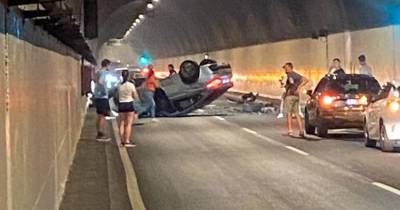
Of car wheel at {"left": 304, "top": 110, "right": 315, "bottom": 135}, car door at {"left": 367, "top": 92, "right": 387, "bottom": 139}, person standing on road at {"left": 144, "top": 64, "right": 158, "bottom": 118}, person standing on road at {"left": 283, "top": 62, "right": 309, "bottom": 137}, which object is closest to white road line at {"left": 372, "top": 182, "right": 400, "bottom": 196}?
car door at {"left": 367, "top": 92, "right": 387, "bottom": 139}

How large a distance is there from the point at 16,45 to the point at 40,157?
6.85 feet

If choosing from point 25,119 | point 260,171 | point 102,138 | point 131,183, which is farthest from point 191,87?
point 25,119

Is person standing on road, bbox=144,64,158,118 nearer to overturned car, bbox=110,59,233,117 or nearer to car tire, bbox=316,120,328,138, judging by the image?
overturned car, bbox=110,59,233,117

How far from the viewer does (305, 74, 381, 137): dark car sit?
23.9 metres

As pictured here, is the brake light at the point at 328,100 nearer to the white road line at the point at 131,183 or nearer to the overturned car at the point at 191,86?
the white road line at the point at 131,183

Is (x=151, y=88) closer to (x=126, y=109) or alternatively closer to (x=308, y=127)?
(x=308, y=127)

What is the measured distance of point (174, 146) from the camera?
22.3m

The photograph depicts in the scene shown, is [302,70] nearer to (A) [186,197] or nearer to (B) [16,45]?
(A) [186,197]

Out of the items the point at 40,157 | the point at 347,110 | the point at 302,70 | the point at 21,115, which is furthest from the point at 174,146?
the point at 302,70

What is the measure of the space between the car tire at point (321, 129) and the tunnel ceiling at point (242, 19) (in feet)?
30.4

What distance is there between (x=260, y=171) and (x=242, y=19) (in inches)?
1406

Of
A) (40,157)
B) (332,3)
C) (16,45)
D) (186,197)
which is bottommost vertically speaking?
(186,197)

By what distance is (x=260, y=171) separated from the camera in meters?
16.5

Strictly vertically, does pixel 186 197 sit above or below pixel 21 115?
below
